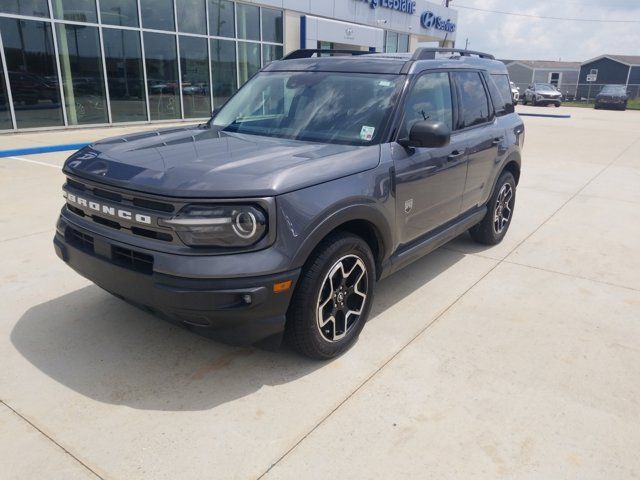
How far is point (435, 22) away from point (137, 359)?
101 ft

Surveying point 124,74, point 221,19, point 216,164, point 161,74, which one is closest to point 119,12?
point 124,74

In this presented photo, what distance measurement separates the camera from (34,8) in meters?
12.6

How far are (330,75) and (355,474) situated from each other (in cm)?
278

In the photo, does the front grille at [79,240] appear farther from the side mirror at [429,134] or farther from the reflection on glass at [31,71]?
the reflection on glass at [31,71]

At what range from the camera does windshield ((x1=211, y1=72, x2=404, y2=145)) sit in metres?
3.46

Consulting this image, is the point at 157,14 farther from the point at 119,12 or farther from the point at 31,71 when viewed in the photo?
the point at 31,71

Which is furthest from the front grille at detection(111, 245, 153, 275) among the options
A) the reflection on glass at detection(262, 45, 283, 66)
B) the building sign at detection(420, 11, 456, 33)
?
the building sign at detection(420, 11, 456, 33)

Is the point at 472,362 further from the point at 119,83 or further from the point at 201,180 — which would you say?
the point at 119,83

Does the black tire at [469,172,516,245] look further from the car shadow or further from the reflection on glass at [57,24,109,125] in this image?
the reflection on glass at [57,24,109,125]

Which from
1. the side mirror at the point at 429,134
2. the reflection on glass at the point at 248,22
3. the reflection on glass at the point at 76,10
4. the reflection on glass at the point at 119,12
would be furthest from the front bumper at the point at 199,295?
the reflection on glass at the point at 248,22

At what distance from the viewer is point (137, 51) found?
14.8 metres

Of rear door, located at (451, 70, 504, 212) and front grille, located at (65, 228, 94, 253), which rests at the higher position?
rear door, located at (451, 70, 504, 212)

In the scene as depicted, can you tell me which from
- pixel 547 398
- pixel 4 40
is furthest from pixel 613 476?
pixel 4 40

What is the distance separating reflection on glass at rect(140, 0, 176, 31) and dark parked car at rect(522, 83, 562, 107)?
28.5 metres
